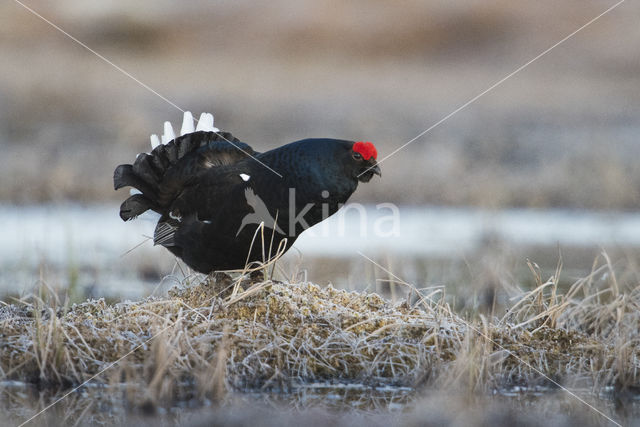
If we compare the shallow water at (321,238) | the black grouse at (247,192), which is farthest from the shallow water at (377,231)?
the black grouse at (247,192)

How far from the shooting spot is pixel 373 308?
5.33 meters

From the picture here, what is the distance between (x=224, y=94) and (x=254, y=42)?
3.53m

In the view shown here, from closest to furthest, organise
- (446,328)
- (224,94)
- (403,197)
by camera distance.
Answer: (446,328) → (403,197) → (224,94)

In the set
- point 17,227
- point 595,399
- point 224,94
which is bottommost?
point 595,399

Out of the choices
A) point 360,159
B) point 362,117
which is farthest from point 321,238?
point 362,117

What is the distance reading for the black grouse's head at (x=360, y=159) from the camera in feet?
17.1

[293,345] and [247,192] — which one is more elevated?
[247,192]

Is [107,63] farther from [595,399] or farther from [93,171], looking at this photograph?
[595,399]

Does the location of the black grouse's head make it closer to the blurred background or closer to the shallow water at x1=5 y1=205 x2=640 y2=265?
the blurred background

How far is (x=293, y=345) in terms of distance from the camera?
465cm

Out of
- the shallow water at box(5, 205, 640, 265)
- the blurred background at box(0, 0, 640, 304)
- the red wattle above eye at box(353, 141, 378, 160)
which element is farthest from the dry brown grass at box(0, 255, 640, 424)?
the shallow water at box(5, 205, 640, 265)

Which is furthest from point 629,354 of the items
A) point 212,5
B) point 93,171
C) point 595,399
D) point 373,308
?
point 212,5

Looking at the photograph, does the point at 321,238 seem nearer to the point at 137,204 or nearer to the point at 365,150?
the point at 137,204

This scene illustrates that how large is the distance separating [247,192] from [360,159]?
0.72m
